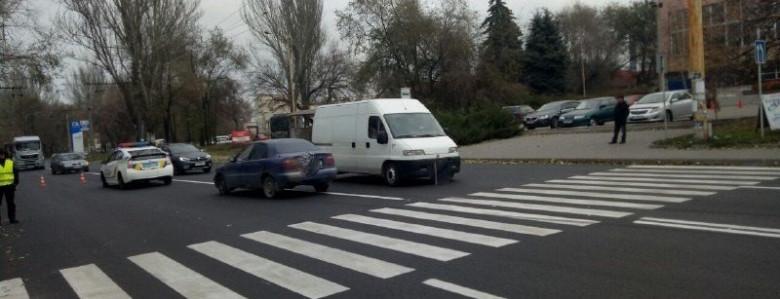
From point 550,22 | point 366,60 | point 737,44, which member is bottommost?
point 737,44

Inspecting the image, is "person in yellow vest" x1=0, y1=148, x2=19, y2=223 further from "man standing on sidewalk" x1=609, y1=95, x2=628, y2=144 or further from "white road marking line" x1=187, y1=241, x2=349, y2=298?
"man standing on sidewalk" x1=609, y1=95, x2=628, y2=144

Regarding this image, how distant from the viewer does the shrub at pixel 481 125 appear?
98.6 feet

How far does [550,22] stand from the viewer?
64438 millimetres

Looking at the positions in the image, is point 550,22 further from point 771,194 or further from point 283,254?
point 283,254

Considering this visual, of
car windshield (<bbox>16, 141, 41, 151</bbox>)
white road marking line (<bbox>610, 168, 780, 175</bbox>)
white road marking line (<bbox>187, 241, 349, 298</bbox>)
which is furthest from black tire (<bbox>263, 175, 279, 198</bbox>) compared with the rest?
car windshield (<bbox>16, 141, 41, 151</bbox>)

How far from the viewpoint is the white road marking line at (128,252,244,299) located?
633cm

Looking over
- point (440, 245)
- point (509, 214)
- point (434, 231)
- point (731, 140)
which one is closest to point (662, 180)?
point (509, 214)

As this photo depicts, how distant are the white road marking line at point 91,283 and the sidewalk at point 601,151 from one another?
14446 mm

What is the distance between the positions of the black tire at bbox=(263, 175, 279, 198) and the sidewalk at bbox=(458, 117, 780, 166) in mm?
9298

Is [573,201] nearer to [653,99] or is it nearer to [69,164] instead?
[653,99]

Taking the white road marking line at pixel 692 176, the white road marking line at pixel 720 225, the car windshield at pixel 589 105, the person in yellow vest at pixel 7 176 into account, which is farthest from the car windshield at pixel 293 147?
the car windshield at pixel 589 105

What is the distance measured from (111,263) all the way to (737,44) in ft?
71.6

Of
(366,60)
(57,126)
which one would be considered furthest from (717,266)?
(57,126)

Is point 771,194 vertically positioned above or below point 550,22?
below
